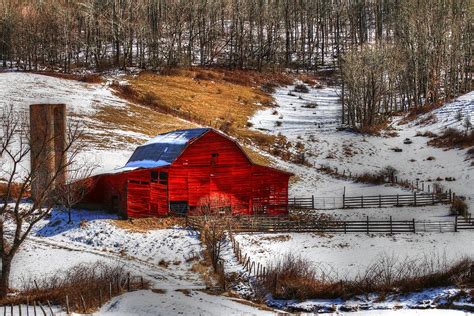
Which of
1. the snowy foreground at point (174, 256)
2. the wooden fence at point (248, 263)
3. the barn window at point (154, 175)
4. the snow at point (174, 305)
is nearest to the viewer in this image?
the snow at point (174, 305)

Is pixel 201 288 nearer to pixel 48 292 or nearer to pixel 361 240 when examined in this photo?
pixel 48 292

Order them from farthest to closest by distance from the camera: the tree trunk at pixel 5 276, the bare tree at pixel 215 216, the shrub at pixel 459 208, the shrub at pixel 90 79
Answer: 1. the shrub at pixel 90 79
2. the shrub at pixel 459 208
3. the bare tree at pixel 215 216
4. the tree trunk at pixel 5 276

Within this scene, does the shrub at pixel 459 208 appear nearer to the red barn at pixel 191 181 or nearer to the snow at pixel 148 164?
the red barn at pixel 191 181

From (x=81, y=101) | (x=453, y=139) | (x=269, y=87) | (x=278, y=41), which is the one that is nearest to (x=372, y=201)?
(x=453, y=139)

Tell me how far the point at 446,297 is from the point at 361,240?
44.1ft

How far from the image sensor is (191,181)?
34000 mm

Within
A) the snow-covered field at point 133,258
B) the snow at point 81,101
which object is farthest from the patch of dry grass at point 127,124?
the snow-covered field at point 133,258

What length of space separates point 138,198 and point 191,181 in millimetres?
3467

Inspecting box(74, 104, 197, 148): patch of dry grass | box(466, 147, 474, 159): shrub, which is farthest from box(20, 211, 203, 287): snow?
box(466, 147, 474, 159): shrub

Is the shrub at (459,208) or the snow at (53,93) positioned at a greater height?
the snow at (53,93)

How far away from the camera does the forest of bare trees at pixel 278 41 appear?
67875mm

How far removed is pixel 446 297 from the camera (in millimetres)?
16328

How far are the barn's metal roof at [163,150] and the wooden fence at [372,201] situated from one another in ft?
29.9

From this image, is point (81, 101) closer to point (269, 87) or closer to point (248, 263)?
point (269, 87)
